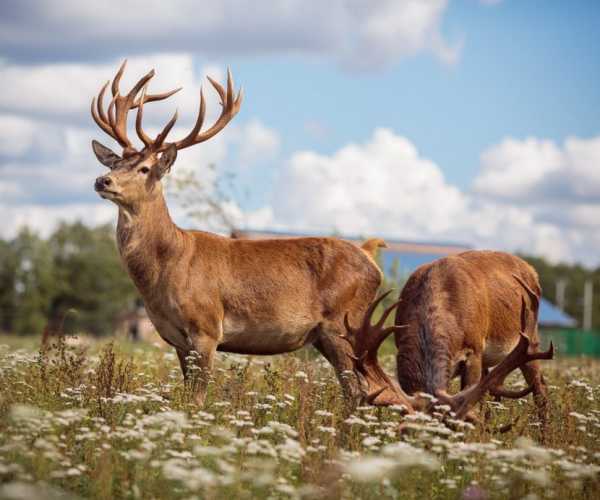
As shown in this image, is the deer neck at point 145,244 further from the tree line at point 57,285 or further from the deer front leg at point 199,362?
the tree line at point 57,285

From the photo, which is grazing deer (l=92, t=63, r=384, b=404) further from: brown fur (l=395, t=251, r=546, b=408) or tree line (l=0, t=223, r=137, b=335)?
tree line (l=0, t=223, r=137, b=335)

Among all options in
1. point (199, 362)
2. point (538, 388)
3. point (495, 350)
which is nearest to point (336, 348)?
point (199, 362)

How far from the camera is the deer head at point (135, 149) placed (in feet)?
28.3

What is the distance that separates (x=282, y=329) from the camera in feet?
29.6

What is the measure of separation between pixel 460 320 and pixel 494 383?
45.4 inches

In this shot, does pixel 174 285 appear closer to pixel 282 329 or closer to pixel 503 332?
pixel 282 329

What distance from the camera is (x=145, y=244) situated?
884 cm

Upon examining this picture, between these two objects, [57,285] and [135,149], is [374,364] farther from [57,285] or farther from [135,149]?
[57,285]

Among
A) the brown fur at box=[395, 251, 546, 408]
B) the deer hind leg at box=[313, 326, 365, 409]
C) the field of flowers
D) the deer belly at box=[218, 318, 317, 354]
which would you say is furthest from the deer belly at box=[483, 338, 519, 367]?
the deer belly at box=[218, 318, 317, 354]

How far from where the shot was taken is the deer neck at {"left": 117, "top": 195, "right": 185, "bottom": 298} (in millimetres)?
8781

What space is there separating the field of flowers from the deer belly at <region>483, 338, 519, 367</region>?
1.74ft

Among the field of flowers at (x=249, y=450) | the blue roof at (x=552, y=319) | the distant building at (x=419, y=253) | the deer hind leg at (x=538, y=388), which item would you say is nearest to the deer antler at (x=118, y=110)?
the field of flowers at (x=249, y=450)

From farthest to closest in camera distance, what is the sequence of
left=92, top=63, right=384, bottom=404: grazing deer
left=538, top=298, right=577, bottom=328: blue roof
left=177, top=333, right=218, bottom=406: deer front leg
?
left=538, top=298, right=577, bottom=328: blue roof
left=92, top=63, right=384, bottom=404: grazing deer
left=177, top=333, right=218, bottom=406: deer front leg

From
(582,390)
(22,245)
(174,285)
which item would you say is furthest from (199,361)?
(22,245)
